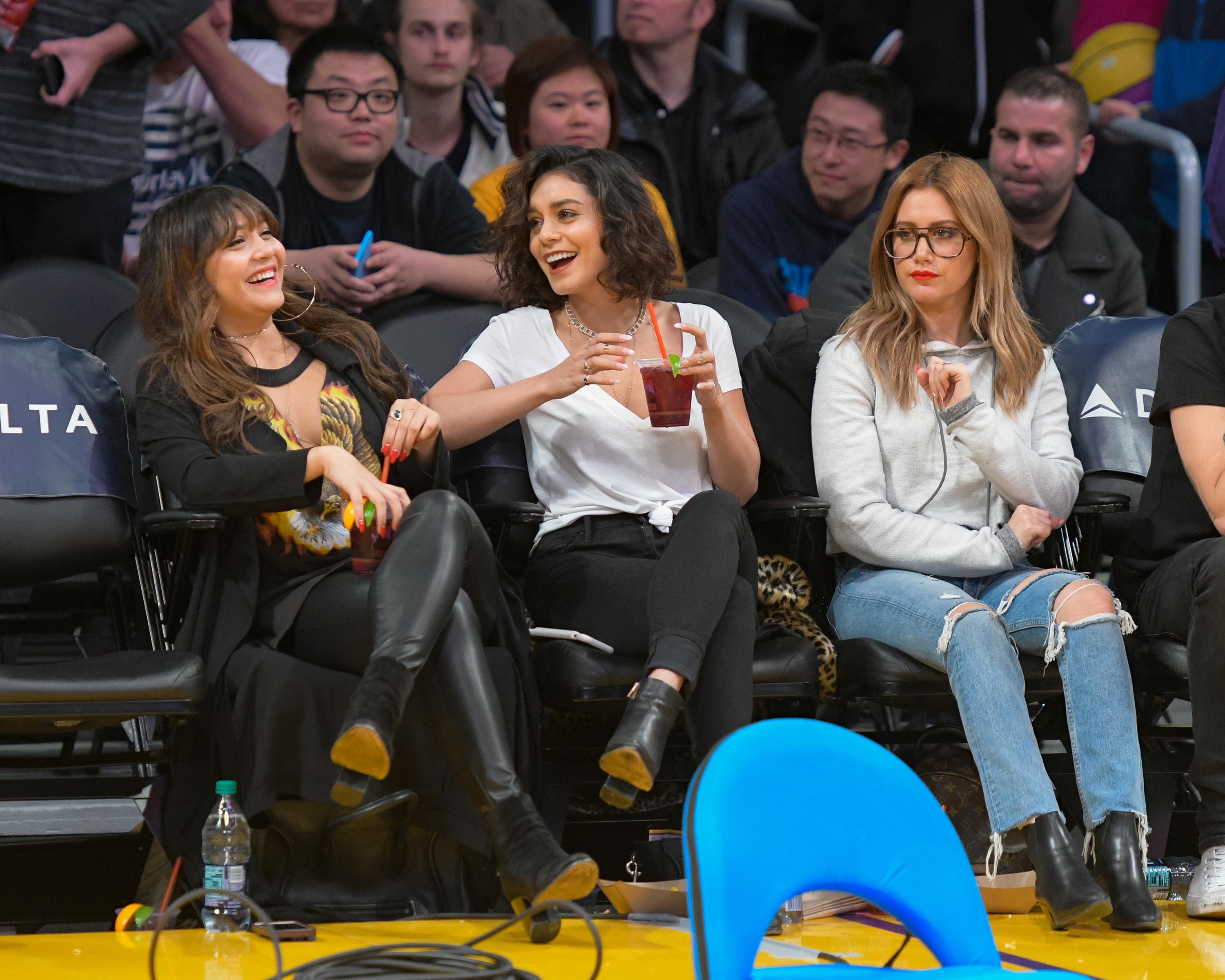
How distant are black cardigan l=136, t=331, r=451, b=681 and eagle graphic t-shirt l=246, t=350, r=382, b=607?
0.11 feet

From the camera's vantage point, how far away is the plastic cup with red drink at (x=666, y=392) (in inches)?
102

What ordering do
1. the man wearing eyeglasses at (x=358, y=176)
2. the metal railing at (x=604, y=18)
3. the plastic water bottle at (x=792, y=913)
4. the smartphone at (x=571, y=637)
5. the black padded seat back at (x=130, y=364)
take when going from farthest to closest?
the metal railing at (x=604, y=18), the man wearing eyeglasses at (x=358, y=176), the black padded seat back at (x=130, y=364), the smartphone at (x=571, y=637), the plastic water bottle at (x=792, y=913)

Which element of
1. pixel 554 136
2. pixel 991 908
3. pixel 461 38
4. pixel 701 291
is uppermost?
pixel 461 38

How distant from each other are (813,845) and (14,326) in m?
2.20

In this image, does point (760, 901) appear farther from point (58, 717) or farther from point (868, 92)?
point (868, 92)

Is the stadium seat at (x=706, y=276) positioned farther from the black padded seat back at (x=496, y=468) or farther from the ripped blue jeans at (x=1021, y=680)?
the ripped blue jeans at (x=1021, y=680)

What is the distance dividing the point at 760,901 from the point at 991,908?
1.19m

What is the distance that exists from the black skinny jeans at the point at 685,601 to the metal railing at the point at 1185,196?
2.38 meters

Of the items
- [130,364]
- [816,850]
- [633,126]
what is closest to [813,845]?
[816,850]

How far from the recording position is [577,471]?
2928mm

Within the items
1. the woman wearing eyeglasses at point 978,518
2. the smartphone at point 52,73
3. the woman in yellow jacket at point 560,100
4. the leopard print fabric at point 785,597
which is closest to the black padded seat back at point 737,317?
the woman wearing eyeglasses at point 978,518

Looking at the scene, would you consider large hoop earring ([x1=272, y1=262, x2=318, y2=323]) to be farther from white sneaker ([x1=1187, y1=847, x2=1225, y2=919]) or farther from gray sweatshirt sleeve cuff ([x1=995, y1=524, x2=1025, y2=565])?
white sneaker ([x1=1187, y1=847, x2=1225, y2=919])

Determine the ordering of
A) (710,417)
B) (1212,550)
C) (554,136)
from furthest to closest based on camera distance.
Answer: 1. (554,136)
2. (710,417)
3. (1212,550)

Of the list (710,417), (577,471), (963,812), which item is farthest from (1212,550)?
(577,471)
